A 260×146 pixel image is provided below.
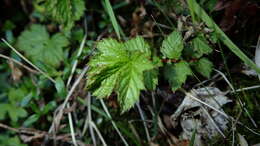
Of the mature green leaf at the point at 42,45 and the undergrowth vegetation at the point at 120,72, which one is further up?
the mature green leaf at the point at 42,45

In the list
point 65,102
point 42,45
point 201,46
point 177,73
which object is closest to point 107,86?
point 177,73

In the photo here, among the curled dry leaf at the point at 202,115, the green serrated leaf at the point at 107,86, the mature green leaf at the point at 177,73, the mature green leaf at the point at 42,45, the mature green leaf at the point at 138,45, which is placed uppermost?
the mature green leaf at the point at 42,45

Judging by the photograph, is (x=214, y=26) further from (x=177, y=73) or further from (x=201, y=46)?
(x=177, y=73)

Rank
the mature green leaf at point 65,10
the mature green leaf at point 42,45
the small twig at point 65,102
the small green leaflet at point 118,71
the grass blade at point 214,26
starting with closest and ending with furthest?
the small green leaflet at point 118,71 → the grass blade at point 214,26 → the mature green leaf at point 65,10 → the small twig at point 65,102 → the mature green leaf at point 42,45

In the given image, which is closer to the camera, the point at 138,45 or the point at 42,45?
the point at 138,45

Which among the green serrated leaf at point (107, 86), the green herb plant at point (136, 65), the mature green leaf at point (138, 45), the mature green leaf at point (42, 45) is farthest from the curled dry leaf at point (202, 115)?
the mature green leaf at point (42, 45)

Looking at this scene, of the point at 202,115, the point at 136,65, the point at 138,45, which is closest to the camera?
the point at 136,65

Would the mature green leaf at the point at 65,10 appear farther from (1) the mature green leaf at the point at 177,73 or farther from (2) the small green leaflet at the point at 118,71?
(1) the mature green leaf at the point at 177,73

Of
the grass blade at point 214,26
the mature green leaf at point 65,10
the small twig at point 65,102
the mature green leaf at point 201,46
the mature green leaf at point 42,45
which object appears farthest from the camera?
the mature green leaf at point 42,45
